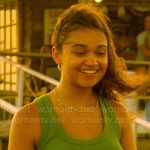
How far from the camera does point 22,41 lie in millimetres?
10062

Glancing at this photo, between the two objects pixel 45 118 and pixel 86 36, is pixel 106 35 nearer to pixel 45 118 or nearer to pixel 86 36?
pixel 86 36

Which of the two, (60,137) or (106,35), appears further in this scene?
(106,35)

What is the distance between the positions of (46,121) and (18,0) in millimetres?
8380

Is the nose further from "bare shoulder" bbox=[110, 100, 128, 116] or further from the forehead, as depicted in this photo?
"bare shoulder" bbox=[110, 100, 128, 116]

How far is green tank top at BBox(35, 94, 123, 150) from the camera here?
1789mm

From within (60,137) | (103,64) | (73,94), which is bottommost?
(60,137)

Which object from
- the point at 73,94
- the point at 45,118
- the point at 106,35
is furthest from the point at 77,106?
the point at 106,35

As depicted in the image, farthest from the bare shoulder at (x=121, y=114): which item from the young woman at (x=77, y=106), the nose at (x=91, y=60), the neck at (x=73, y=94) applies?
the nose at (x=91, y=60)

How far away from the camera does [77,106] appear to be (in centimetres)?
191

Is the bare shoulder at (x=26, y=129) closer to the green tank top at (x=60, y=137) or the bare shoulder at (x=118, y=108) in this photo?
the green tank top at (x=60, y=137)

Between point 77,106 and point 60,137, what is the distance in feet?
0.52

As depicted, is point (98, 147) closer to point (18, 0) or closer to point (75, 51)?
point (75, 51)

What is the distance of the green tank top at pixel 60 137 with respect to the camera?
1.79 meters

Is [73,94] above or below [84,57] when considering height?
below
